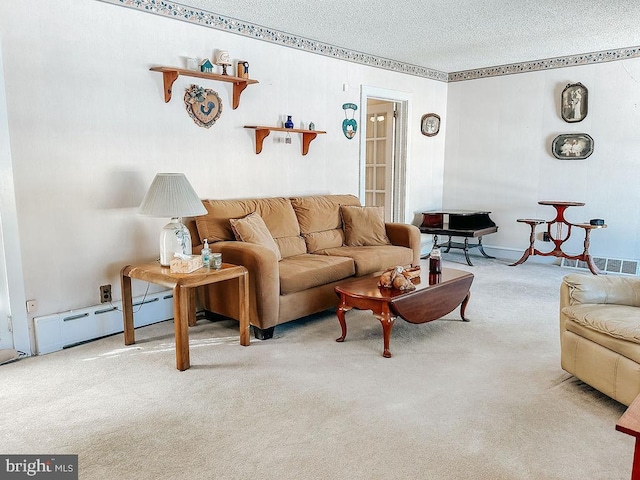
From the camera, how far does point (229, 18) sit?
157 inches

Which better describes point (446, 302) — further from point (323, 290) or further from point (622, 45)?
point (622, 45)

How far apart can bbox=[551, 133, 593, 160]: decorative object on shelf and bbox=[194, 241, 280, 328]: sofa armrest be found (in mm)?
4143

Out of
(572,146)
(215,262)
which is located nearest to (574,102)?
(572,146)

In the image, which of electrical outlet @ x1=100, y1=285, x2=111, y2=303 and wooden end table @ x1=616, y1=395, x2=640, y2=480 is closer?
wooden end table @ x1=616, y1=395, x2=640, y2=480

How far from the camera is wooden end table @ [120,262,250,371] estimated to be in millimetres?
2771

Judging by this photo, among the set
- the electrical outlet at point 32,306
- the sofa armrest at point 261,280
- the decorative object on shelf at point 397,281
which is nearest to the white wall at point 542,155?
the decorative object on shelf at point 397,281

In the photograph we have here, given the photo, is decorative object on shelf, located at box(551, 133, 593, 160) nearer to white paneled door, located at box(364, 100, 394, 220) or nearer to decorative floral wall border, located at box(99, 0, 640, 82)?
decorative floral wall border, located at box(99, 0, 640, 82)

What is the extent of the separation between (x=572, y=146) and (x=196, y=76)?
430cm

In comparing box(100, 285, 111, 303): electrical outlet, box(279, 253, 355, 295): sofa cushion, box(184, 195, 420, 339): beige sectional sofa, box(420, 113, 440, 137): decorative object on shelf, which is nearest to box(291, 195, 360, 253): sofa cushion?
box(184, 195, 420, 339): beige sectional sofa

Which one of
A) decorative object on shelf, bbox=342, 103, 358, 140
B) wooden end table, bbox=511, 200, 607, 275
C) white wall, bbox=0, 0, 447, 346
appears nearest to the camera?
white wall, bbox=0, 0, 447, 346

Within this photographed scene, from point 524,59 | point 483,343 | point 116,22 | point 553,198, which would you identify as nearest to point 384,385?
point 483,343

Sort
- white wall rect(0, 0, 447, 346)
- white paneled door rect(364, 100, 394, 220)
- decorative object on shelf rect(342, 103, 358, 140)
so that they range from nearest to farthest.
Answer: white wall rect(0, 0, 447, 346) → decorative object on shelf rect(342, 103, 358, 140) → white paneled door rect(364, 100, 394, 220)

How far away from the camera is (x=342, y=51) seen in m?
5.05

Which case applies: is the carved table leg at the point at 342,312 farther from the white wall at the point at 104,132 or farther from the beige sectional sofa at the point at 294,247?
the white wall at the point at 104,132
